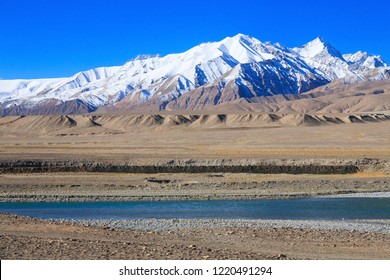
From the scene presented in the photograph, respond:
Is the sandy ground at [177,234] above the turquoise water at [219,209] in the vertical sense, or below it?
above

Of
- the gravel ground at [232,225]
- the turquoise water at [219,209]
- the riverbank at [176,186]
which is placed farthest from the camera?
the riverbank at [176,186]

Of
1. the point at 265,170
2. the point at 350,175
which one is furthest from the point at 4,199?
the point at 350,175

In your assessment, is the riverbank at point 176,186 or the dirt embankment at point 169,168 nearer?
the riverbank at point 176,186

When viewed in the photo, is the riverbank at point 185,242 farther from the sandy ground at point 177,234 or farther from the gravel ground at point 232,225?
the gravel ground at point 232,225

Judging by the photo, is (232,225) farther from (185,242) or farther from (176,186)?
(176,186)

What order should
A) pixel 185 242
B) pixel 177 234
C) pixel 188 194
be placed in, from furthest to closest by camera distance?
→ pixel 188 194
pixel 177 234
pixel 185 242

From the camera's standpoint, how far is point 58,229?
21078 mm

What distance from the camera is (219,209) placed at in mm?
35875

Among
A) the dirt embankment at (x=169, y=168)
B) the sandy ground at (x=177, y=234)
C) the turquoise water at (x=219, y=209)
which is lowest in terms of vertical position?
the turquoise water at (x=219, y=209)

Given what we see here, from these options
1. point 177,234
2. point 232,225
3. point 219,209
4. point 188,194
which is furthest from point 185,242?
point 188,194

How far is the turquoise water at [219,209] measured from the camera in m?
32.4

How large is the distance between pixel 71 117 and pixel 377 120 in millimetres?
92768

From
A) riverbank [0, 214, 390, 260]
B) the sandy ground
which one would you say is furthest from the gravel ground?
the sandy ground

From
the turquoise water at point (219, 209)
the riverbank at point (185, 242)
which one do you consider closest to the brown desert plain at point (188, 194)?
the riverbank at point (185, 242)
